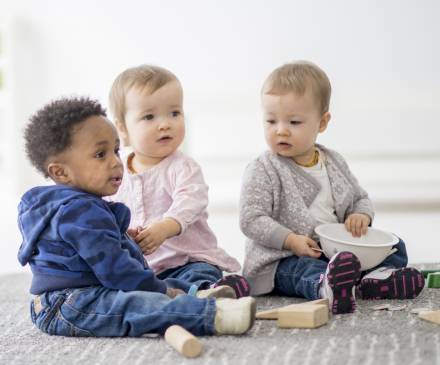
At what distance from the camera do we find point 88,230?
0.92 m

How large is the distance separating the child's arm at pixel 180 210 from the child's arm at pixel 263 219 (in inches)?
4.6

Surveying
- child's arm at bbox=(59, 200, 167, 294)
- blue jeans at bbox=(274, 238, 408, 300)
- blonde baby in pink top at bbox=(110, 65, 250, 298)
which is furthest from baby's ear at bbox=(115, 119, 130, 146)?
blue jeans at bbox=(274, 238, 408, 300)

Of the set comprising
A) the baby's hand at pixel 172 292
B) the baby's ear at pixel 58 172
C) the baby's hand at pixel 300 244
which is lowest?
the baby's hand at pixel 172 292

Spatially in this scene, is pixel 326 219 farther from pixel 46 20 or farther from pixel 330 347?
pixel 46 20

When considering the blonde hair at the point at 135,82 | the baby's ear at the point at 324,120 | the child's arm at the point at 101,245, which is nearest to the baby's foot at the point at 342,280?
the child's arm at the point at 101,245

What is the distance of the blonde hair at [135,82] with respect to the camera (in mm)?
Result: 1276

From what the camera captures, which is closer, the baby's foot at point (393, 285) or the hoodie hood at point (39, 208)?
the hoodie hood at point (39, 208)

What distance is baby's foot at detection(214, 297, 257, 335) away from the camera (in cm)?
88

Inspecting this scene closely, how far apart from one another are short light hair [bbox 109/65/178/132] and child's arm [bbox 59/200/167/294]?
42 centimetres

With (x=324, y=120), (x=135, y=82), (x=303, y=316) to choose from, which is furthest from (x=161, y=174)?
(x=303, y=316)

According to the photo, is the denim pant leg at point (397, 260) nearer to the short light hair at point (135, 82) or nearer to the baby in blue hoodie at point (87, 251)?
the baby in blue hoodie at point (87, 251)

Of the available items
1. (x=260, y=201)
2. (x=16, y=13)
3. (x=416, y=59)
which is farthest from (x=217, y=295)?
(x=16, y=13)

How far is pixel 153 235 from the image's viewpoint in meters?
1.10

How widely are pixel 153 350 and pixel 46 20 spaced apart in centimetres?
351
